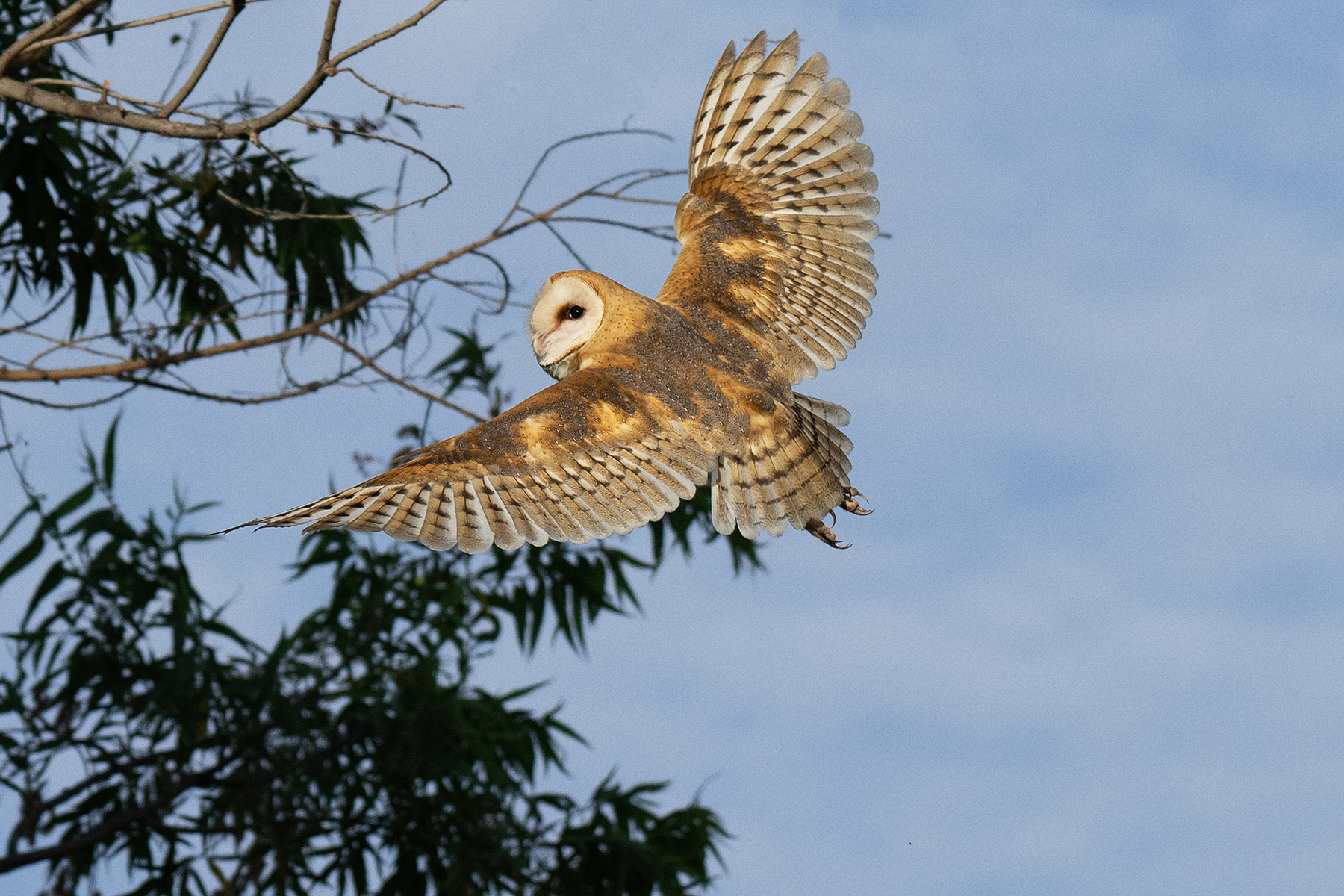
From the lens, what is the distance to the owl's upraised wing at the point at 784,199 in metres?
2.80

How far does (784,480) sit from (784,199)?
0.88 m

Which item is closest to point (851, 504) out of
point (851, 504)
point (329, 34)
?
point (851, 504)

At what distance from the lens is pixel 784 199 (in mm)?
3043

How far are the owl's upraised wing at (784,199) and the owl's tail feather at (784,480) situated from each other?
35cm

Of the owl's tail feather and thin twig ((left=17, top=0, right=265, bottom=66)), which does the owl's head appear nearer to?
the owl's tail feather

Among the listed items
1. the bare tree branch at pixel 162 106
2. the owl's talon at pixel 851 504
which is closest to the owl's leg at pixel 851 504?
the owl's talon at pixel 851 504

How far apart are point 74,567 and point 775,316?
407cm

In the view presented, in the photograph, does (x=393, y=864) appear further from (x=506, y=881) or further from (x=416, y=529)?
(x=416, y=529)

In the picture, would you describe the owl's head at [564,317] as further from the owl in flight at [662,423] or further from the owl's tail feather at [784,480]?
the owl's tail feather at [784,480]

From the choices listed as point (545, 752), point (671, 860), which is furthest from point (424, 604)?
point (671, 860)

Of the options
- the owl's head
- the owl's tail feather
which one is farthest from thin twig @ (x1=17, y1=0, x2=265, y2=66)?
the owl's tail feather

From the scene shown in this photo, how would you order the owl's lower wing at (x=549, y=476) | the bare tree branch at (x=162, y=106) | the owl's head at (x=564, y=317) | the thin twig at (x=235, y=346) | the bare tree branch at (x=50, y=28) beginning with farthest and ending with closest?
the thin twig at (x=235, y=346), the bare tree branch at (x=50, y=28), the bare tree branch at (x=162, y=106), the owl's head at (x=564, y=317), the owl's lower wing at (x=549, y=476)

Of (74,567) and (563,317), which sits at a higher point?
(74,567)

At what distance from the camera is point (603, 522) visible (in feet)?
7.36
